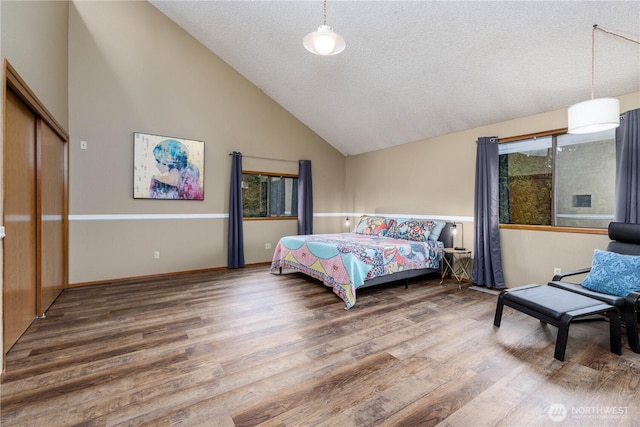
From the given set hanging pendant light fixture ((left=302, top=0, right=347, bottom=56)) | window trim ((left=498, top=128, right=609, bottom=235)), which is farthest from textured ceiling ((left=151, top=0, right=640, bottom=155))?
hanging pendant light fixture ((left=302, top=0, right=347, bottom=56))

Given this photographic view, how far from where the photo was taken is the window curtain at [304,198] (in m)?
6.04

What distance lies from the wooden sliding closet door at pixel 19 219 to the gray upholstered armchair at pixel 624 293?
15.8 ft

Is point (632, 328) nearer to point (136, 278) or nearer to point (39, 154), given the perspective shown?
point (39, 154)

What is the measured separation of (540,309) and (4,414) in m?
3.68

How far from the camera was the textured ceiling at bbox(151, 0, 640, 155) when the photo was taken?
2.80 meters

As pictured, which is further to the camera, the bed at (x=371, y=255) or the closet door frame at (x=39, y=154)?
the bed at (x=371, y=255)

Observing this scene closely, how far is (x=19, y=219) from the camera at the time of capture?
2.46 meters

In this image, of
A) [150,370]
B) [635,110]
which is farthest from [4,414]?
[635,110]

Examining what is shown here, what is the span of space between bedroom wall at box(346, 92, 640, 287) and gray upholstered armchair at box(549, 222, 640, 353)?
381 mm

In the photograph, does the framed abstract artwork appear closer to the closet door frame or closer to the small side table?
the closet door frame

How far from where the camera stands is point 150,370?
202 centimetres

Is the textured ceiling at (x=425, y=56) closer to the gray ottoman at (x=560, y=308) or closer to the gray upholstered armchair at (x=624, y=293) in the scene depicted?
the gray upholstered armchair at (x=624, y=293)

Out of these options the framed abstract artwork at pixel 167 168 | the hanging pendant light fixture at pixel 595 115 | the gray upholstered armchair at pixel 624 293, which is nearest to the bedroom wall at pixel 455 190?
the gray upholstered armchair at pixel 624 293

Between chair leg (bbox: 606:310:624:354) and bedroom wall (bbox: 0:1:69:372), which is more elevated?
bedroom wall (bbox: 0:1:69:372)
